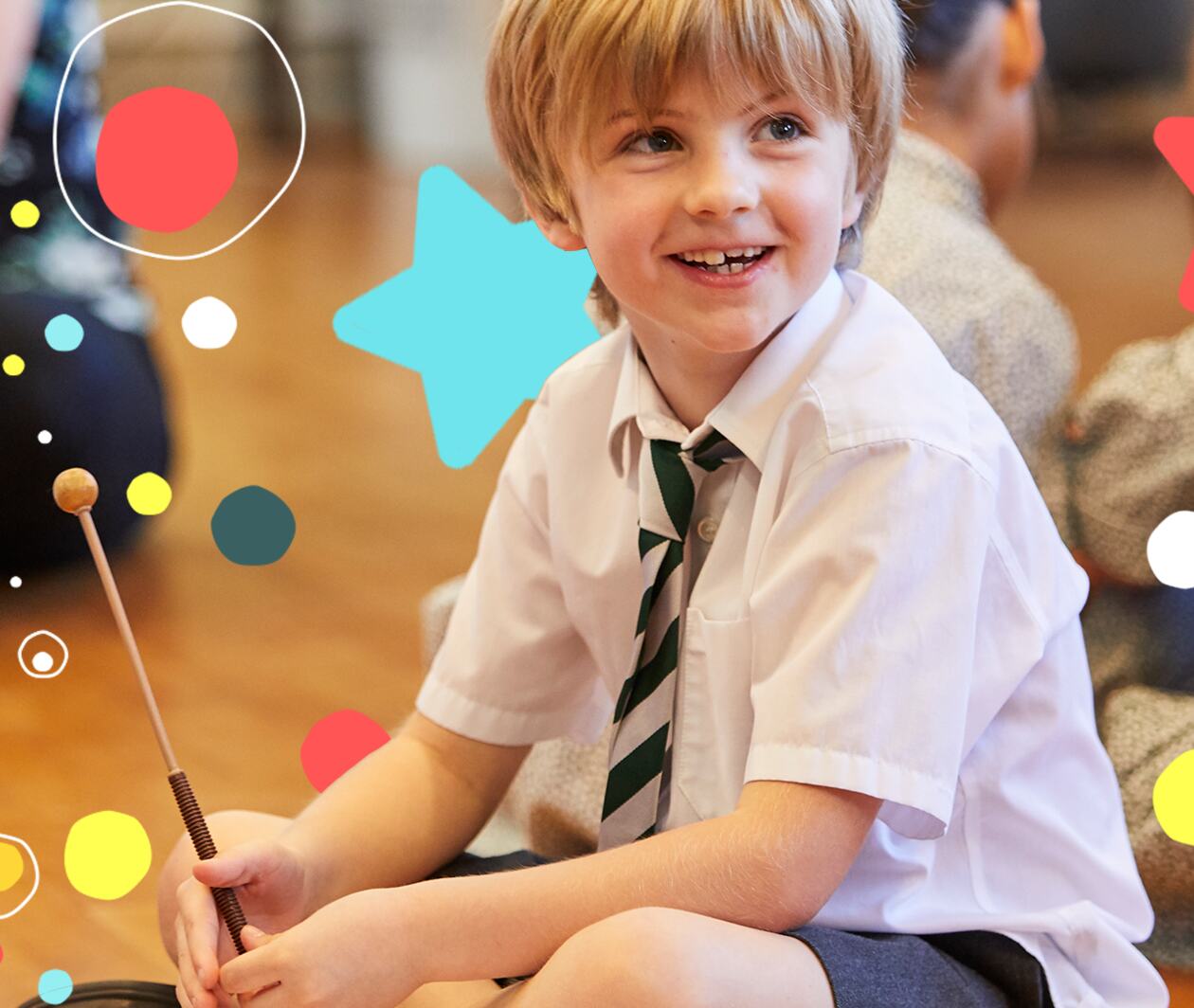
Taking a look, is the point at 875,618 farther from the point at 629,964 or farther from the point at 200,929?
the point at 200,929

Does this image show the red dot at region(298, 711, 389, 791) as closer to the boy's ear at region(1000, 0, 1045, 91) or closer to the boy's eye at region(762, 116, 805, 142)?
the boy's eye at region(762, 116, 805, 142)

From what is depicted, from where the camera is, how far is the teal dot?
4.68 ft

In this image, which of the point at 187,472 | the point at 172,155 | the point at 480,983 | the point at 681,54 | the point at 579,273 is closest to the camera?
the point at 681,54

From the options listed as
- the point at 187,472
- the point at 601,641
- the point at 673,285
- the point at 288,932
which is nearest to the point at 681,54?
the point at 673,285

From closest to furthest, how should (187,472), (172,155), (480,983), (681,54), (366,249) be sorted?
(681,54) → (480,983) → (172,155) → (187,472) → (366,249)

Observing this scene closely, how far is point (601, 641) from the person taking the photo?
0.91 metres

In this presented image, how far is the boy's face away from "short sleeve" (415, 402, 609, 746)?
169 mm

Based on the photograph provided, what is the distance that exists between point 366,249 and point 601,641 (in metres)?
2.35

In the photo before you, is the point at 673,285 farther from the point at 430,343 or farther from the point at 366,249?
the point at 366,249

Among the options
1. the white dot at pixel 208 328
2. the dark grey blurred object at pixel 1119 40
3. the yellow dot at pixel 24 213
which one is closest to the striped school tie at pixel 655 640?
the yellow dot at pixel 24 213

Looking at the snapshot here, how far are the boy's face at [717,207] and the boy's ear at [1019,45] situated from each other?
670 mm

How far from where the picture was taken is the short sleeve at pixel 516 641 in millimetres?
932

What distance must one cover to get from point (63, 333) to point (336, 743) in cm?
54

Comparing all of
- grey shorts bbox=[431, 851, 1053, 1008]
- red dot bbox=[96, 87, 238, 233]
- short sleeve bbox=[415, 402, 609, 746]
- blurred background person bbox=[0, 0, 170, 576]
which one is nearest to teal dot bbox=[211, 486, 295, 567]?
blurred background person bbox=[0, 0, 170, 576]
